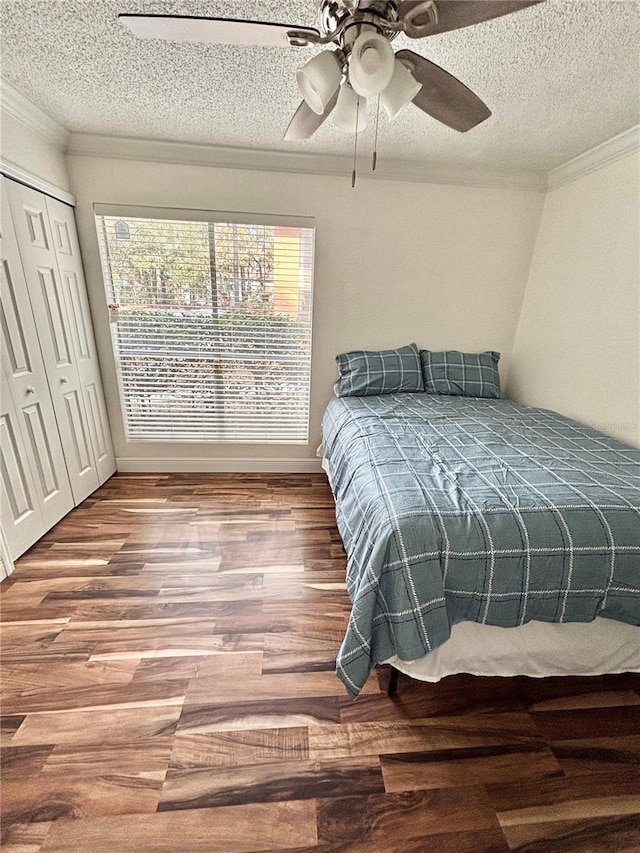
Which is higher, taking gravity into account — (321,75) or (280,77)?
(280,77)

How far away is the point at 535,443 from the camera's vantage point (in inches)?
73.7

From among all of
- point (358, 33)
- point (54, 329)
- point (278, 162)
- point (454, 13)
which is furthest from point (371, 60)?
point (54, 329)

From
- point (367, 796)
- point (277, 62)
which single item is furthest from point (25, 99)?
point (367, 796)

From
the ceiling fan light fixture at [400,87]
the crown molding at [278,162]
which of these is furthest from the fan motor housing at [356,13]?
Result: the crown molding at [278,162]

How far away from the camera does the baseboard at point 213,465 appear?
121 inches

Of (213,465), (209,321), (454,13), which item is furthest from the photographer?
Answer: (213,465)

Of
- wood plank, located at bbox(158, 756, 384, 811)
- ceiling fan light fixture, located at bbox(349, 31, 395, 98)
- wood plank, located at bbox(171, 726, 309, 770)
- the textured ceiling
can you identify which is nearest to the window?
the textured ceiling

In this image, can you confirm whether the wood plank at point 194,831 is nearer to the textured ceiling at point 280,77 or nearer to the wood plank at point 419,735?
the wood plank at point 419,735

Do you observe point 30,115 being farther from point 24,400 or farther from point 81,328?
point 24,400

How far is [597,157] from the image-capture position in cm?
224

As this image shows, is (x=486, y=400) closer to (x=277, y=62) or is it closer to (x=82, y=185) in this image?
(x=277, y=62)

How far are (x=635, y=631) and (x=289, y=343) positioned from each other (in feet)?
8.24

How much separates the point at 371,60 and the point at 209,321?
6.65 ft

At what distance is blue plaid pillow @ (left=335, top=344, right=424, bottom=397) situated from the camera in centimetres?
276
